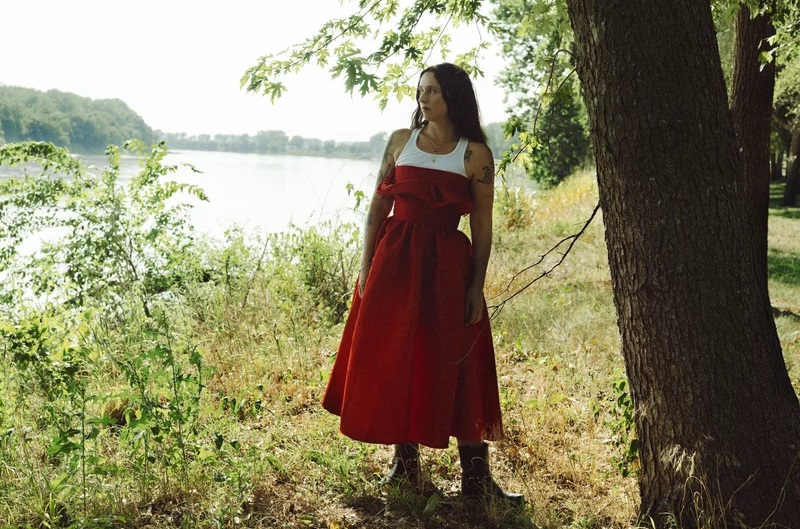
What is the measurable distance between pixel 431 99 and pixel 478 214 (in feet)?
1.89

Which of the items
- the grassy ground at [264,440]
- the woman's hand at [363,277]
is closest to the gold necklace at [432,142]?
the woman's hand at [363,277]

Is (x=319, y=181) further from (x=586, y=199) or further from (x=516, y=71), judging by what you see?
(x=516, y=71)

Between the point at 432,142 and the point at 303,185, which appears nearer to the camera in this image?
the point at 432,142

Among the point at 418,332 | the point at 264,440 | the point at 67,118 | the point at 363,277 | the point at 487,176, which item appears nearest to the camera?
the point at 418,332

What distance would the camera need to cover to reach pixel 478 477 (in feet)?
10.8

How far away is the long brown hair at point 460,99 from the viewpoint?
10.4 feet

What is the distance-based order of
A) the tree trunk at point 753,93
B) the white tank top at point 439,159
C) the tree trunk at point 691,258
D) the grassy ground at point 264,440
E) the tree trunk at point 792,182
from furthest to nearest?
the tree trunk at point 792,182 → the tree trunk at point 753,93 → the white tank top at point 439,159 → the grassy ground at point 264,440 → the tree trunk at point 691,258

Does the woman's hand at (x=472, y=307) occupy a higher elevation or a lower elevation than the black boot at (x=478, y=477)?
higher

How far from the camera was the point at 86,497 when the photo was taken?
2.94 m

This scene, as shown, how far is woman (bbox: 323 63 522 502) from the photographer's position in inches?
121

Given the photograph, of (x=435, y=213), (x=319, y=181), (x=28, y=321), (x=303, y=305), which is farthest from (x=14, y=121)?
(x=435, y=213)

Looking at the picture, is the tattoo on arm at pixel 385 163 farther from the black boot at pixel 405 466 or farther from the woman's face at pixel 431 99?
the black boot at pixel 405 466

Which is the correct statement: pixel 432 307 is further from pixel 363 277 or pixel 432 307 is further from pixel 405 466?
pixel 405 466

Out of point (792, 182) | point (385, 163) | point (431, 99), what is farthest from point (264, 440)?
point (792, 182)
